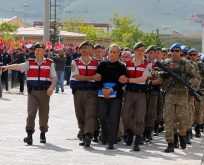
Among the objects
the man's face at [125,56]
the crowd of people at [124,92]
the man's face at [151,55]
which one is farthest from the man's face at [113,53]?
the man's face at [151,55]

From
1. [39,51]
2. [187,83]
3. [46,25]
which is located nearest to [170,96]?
[187,83]

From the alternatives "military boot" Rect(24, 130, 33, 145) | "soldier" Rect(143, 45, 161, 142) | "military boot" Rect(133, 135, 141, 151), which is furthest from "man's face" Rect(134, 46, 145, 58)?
"military boot" Rect(24, 130, 33, 145)

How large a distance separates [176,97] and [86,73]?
168 centimetres

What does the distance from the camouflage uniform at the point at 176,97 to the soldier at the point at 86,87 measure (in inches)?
53.1

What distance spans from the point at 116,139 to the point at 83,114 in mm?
816

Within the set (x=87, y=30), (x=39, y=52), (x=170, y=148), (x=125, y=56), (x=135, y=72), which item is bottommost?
(x=87, y=30)

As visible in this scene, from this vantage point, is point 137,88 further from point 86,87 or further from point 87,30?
point 87,30

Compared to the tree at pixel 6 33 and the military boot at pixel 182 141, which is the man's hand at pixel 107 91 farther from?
the tree at pixel 6 33

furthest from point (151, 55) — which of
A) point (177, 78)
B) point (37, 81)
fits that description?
point (37, 81)

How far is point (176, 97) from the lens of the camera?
499 inches

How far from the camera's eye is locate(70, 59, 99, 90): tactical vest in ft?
42.9

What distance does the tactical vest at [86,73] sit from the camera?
515 inches

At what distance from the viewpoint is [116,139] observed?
13648mm

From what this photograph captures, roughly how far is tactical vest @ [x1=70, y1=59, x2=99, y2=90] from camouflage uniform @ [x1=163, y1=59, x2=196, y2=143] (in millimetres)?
1336
